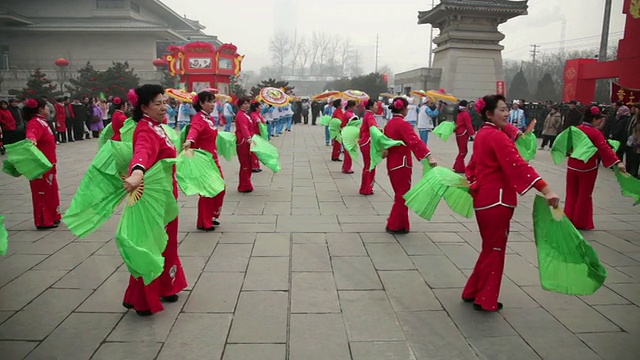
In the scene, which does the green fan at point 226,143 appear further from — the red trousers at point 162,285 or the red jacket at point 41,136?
the red trousers at point 162,285

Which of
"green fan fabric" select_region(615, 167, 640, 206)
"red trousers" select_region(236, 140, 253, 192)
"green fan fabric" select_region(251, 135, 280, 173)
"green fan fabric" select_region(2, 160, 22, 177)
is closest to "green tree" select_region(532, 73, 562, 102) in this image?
"red trousers" select_region(236, 140, 253, 192)

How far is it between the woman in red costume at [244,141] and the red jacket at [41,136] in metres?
2.64

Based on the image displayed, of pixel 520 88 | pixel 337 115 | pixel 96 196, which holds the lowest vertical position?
pixel 96 196

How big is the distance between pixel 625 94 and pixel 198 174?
1343 centimetres

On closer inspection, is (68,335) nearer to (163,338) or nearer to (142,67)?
(163,338)

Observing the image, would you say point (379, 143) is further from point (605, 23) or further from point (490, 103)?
point (605, 23)

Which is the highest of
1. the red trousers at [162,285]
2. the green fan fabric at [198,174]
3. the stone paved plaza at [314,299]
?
the green fan fabric at [198,174]

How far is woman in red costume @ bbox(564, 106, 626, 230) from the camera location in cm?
553

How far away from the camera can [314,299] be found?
3.71 meters

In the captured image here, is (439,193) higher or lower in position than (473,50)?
lower

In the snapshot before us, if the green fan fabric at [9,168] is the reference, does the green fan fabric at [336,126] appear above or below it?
above

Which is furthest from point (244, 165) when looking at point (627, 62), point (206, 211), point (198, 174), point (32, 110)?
point (627, 62)

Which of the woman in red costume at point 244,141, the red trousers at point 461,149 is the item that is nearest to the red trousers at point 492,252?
the woman in red costume at point 244,141

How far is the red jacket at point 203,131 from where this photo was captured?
5.28 meters
